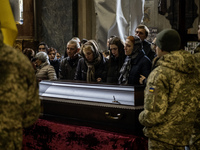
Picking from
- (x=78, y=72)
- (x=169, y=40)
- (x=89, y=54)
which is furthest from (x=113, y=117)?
(x=78, y=72)

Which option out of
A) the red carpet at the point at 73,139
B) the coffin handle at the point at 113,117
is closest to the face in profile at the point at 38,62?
the red carpet at the point at 73,139

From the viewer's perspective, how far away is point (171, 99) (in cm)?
267

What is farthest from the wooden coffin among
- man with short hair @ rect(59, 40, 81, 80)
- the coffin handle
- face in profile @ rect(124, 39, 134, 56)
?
man with short hair @ rect(59, 40, 81, 80)

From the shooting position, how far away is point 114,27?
337 cm

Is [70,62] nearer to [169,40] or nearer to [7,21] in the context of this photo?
[169,40]

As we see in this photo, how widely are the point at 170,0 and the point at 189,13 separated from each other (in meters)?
0.23

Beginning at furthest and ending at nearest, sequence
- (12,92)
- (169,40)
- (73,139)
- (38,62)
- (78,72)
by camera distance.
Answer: (38,62) → (78,72) → (73,139) → (169,40) → (12,92)

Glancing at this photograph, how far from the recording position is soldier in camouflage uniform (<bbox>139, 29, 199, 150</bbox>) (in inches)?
104

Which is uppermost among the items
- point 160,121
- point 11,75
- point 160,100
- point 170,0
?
point 170,0

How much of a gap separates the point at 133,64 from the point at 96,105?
863mm

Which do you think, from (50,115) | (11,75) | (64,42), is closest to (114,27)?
(50,115)

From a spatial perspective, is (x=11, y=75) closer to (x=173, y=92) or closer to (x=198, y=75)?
(x=173, y=92)

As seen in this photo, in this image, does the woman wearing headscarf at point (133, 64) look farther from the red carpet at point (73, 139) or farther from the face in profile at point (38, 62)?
the face in profile at point (38, 62)

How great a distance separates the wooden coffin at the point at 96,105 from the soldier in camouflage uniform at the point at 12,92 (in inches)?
61.4
